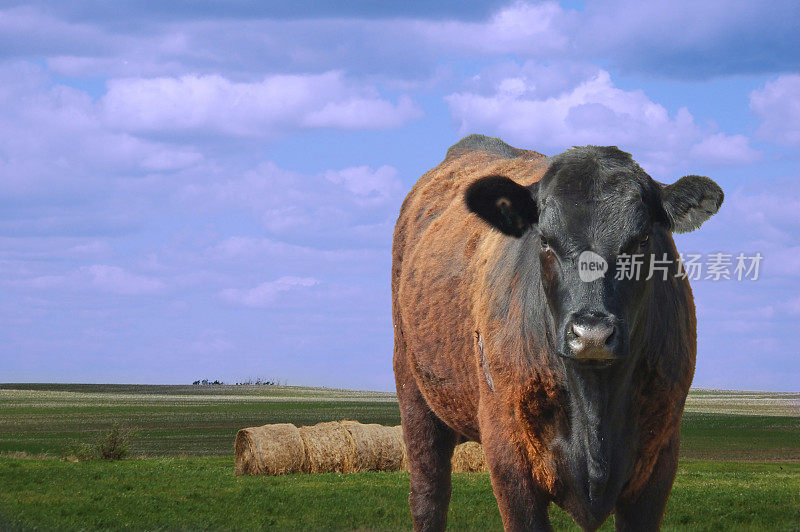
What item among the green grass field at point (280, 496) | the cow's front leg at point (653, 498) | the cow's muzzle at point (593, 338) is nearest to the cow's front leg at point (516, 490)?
the cow's front leg at point (653, 498)

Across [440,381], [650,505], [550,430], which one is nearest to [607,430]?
[550,430]

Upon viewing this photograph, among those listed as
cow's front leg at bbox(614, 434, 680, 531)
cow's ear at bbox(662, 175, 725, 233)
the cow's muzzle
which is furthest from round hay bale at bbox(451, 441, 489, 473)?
the cow's muzzle

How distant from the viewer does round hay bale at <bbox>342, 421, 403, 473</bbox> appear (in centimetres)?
2098

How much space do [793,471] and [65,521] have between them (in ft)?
59.7

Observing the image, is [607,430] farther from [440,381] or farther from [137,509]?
[137,509]

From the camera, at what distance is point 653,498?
5367mm

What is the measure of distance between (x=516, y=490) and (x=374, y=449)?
637 inches

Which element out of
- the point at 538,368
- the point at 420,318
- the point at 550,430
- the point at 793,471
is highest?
the point at 420,318

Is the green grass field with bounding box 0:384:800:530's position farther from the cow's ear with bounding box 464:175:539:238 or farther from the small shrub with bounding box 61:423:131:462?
the cow's ear with bounding box 464:175:539:238

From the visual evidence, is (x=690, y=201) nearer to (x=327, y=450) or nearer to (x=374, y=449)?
(x=327, y=450)

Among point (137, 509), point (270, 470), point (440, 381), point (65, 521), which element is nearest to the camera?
point (440, 381)

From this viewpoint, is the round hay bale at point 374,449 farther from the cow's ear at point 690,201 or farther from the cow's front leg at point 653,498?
the cow's ear at point 690,201

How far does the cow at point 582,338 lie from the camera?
14.9 ft

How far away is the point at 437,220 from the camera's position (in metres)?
8.14
